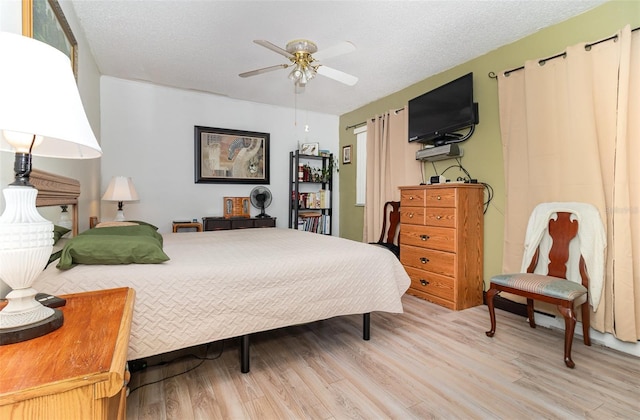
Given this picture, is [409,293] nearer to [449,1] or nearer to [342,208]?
[342,208]

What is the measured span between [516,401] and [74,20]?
386 centimetres

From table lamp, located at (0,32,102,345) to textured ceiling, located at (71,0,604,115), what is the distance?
1.83m

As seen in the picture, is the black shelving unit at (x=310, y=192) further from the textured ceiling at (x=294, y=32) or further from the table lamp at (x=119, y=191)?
the table lamp at (x=119, y=191)

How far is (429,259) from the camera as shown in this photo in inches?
121

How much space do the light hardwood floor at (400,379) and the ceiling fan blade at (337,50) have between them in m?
2.12

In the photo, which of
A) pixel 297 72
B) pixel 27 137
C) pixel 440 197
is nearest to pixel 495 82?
pixel 440 197

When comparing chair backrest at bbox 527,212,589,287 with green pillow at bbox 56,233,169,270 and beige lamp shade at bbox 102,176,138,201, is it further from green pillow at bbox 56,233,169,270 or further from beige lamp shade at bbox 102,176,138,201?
beige lamp shade at bbox 102,176,138,201

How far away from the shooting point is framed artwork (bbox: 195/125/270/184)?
411 cm

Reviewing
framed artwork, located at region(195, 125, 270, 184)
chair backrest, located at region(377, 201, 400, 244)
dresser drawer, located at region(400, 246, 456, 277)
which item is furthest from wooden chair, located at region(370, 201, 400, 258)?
framed artwork, located at region(195, 125, 270, 184)

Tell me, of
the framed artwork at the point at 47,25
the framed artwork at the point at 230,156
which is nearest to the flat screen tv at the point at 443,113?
the framed artwork at the point at 230,156

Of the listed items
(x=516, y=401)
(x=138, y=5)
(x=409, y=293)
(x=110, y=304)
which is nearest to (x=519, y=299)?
(x=409, y=293)

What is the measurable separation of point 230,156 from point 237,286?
3.00 metres

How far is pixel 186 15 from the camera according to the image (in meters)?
2.34

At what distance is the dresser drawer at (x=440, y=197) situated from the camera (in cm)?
283
